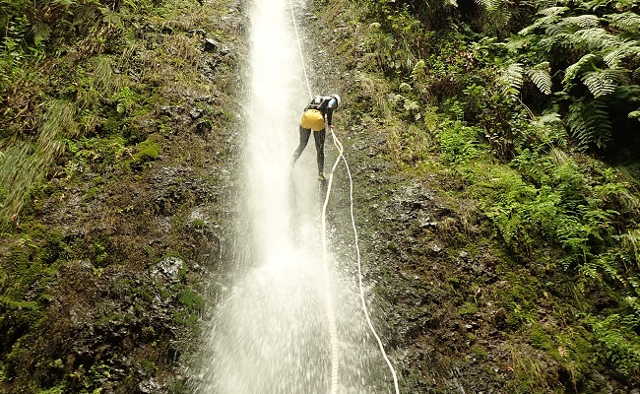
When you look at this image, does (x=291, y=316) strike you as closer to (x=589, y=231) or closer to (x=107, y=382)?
(x=107, y=382)

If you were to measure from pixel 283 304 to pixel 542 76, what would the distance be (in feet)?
21.6

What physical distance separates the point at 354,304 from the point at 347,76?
6525 mm

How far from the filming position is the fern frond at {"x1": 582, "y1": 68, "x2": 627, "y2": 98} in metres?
6.06

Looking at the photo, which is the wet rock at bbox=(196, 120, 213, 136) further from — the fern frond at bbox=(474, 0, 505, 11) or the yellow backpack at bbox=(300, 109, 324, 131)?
the fern frond at bbox=(474, 0, 505, 11)

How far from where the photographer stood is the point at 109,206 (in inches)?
215

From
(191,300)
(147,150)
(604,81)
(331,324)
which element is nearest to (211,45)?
(147,150)

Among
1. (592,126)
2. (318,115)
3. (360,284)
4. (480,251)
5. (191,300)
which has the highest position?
(592,126)

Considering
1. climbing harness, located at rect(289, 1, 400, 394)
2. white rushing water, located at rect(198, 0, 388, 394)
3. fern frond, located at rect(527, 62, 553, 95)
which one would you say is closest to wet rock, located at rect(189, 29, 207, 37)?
white rushing water, located at rect(198, 0, 388, 394)

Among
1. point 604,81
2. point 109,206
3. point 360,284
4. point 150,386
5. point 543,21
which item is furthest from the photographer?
point 543,21

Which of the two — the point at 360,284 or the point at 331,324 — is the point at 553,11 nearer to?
the point at 360,284

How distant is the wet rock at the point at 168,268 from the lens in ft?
16.4

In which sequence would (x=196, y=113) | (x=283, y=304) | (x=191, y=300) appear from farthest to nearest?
(x=196, y=113) → (x=283, y=304) → (x=191, y=300)

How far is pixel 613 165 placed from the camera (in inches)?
241

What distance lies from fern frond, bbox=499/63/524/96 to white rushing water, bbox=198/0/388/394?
433cm
